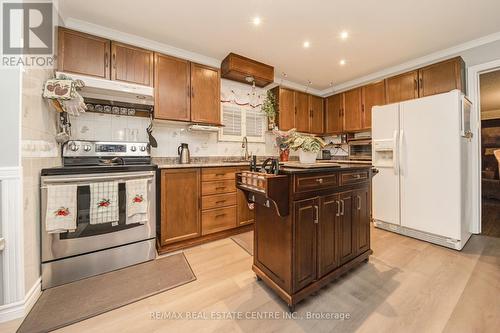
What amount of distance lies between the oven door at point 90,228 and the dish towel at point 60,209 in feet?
0.13

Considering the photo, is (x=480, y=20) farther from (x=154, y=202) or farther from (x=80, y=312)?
(x=80, y=312)

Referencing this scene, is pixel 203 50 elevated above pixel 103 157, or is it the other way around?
pixel 203 50

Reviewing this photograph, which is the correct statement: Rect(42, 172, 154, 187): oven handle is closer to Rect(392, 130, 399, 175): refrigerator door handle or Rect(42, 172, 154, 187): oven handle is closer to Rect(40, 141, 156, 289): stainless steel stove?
Rect(40, 141, 156, 289): stainless steel stove

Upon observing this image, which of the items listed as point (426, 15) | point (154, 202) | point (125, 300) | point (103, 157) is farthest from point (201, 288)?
point (426, 15)

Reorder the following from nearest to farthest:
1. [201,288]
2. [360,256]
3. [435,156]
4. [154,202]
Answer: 1. [201,288]
2. [360,256]
3. [154,202]
4. [435,156]

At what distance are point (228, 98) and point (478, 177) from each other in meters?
3.83

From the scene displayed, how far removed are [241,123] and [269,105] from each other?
0.66m

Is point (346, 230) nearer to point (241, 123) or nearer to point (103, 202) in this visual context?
point (103, 202)

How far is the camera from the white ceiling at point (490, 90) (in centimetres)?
346

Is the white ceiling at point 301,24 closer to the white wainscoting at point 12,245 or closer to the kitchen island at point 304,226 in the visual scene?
the kitchen island at point 304,226

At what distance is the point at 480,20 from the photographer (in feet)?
7.53

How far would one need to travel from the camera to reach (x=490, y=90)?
155 inches

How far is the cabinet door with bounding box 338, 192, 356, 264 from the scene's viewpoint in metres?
1.74

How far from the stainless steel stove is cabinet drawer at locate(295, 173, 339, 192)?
1587 millimetres
